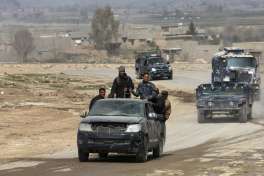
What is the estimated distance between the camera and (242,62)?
50.5m

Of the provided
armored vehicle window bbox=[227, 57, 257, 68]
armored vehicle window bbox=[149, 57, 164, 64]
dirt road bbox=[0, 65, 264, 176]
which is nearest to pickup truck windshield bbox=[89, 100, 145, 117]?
dirt road bbox=[0, 65, 264, 176]

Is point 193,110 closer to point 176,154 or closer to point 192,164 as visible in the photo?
point 176,154

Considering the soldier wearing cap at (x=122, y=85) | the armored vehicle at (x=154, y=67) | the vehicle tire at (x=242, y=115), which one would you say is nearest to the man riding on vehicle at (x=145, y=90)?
the soldier wearing cap at (x=122, y=85)

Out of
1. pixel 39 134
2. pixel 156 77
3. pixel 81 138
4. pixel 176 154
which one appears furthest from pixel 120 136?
pixel 156 77

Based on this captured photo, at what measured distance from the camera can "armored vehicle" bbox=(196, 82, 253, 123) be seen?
117 feet

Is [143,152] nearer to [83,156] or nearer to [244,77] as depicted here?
[83,156]

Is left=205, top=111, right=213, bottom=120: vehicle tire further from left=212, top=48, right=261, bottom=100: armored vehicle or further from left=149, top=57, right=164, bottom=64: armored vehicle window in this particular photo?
left=149, top=57, right=164, bottom=64: armored vehicle window

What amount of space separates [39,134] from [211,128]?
706 centimetres

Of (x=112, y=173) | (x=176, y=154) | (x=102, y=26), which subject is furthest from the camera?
(x=102, y=26)

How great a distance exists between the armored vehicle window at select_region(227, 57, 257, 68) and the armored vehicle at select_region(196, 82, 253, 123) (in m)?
13.2

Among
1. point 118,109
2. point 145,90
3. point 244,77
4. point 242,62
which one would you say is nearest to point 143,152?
point 118,109

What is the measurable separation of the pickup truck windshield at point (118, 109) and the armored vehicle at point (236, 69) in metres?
26.7

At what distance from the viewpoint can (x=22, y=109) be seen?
40969 millimetres

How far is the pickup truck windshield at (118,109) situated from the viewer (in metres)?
20.7
